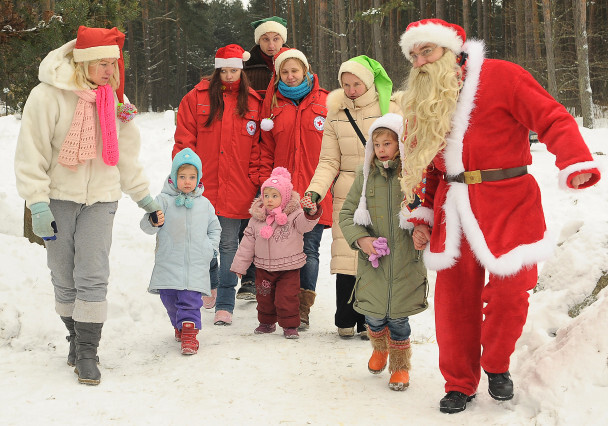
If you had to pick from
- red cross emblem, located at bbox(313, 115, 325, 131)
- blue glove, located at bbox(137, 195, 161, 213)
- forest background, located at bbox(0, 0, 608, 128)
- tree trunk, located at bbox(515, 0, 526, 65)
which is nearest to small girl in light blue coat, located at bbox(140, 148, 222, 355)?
blue glove, located at bbox(137, 195, 161, 213)

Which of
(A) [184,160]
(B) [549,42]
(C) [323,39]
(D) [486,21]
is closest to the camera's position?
(A) [184,160]

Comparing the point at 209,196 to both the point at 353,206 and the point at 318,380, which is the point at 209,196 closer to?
the point at 353,206

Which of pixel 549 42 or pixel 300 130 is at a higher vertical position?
pixel 549 42

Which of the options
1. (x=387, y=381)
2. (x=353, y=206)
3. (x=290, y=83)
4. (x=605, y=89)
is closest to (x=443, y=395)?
(x=387, y=381)

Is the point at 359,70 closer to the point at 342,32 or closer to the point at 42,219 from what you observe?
the point at 42,219

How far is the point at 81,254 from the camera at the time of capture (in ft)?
14.1

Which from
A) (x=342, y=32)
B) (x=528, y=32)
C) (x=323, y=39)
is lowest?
(x=323, y=39)

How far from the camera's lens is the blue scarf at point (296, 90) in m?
5.78

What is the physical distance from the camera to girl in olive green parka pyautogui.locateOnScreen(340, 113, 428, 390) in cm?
420

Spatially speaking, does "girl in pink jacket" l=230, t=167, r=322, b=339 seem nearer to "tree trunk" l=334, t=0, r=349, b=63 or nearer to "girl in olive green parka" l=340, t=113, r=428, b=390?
"girl in olive green parka" l=340, t=113, r=428, b=390

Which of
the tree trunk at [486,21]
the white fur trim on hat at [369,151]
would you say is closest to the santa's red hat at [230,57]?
the white fur trim on hat at [369,151]

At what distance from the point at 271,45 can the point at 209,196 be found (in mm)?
1688

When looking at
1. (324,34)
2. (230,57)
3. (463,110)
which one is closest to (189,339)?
(230,57)

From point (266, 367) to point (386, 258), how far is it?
3.88 ft
